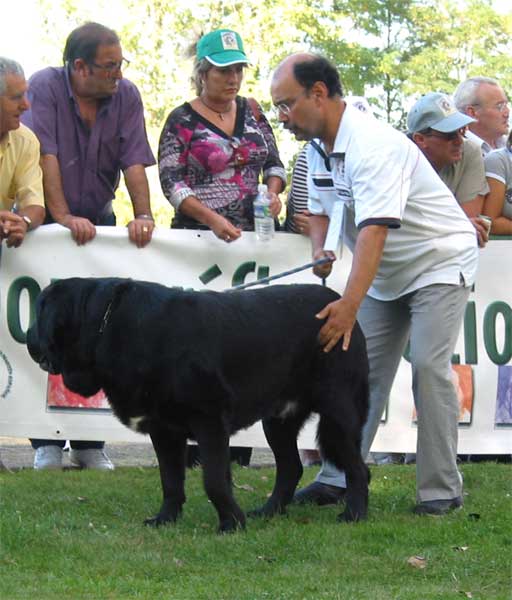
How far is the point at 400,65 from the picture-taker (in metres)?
31.8

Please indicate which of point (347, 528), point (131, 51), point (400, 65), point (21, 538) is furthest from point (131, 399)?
point (400, 65)

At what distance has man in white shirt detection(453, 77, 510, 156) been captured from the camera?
8086mm

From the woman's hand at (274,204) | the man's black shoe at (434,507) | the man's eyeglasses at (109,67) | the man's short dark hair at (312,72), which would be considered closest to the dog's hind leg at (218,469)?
the man's black shoe at (434,507)

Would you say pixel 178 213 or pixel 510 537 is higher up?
pixel 178 213

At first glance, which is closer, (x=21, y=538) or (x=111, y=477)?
(x=21, y=538)

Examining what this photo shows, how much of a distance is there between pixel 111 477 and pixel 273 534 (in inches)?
70.3

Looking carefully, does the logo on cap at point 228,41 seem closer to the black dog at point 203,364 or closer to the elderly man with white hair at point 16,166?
the elderly man with white hair at point 16,166

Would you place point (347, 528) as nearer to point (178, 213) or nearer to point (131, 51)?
point (178, 213)

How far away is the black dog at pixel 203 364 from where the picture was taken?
16.3 ft

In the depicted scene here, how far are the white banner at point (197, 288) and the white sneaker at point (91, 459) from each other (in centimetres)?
10

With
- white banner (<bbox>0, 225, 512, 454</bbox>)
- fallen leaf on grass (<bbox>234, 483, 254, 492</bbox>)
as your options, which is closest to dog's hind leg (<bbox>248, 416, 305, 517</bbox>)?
fallen leaf on grass (<bbox>234, 483, 254, 492</bbox>)

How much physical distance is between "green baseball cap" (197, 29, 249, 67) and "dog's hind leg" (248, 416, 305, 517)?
A: 241 centimetres

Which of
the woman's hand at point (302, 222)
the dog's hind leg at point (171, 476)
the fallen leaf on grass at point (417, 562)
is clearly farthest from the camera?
the woman's hand at point (302, 222)

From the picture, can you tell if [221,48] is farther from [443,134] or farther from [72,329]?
[72,329]
